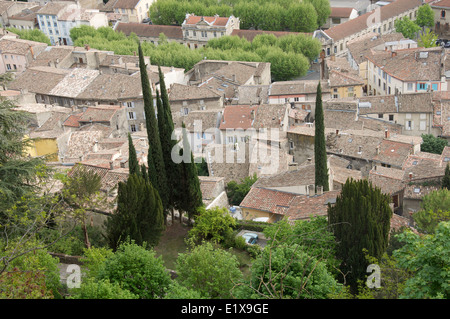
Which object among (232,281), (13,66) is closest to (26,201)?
(232,281)

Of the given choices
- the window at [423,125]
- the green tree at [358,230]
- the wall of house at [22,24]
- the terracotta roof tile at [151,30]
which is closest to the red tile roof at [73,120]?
the window at [423,125]

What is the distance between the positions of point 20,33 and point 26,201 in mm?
78423

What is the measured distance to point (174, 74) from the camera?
70625mm

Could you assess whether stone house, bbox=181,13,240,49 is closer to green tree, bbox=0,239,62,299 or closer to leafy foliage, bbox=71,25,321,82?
leafy foliage, bbox=71,25,321,82

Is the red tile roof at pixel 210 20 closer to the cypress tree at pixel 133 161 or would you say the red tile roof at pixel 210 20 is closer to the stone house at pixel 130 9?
the stone house at pixel 130 9

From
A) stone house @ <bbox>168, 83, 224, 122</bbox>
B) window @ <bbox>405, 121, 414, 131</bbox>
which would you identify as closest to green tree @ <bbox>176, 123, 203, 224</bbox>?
stone house @ <bbox>168, 83, 224, 122</bbox>

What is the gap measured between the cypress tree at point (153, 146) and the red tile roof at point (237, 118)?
22837 millimetres

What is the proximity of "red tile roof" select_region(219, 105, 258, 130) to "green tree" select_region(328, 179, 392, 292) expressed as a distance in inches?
1183

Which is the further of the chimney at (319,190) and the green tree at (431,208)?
the chimney at (319,190)

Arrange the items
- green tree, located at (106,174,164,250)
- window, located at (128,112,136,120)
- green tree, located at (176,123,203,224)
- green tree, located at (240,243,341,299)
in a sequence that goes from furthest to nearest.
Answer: window, located at (128,112,136,120)
green tree, located at (176,123,203,224)
green tree, located at (106,174,164,250)
green tree, located at (240,243,341,299)

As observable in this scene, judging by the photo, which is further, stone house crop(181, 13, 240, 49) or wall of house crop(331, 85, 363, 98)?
stone house crop(181, 13, 240, 49)

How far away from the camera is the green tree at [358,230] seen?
23.1 meters

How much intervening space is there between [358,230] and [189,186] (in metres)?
11.6

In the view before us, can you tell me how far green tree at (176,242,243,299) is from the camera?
→ 64.2ft
